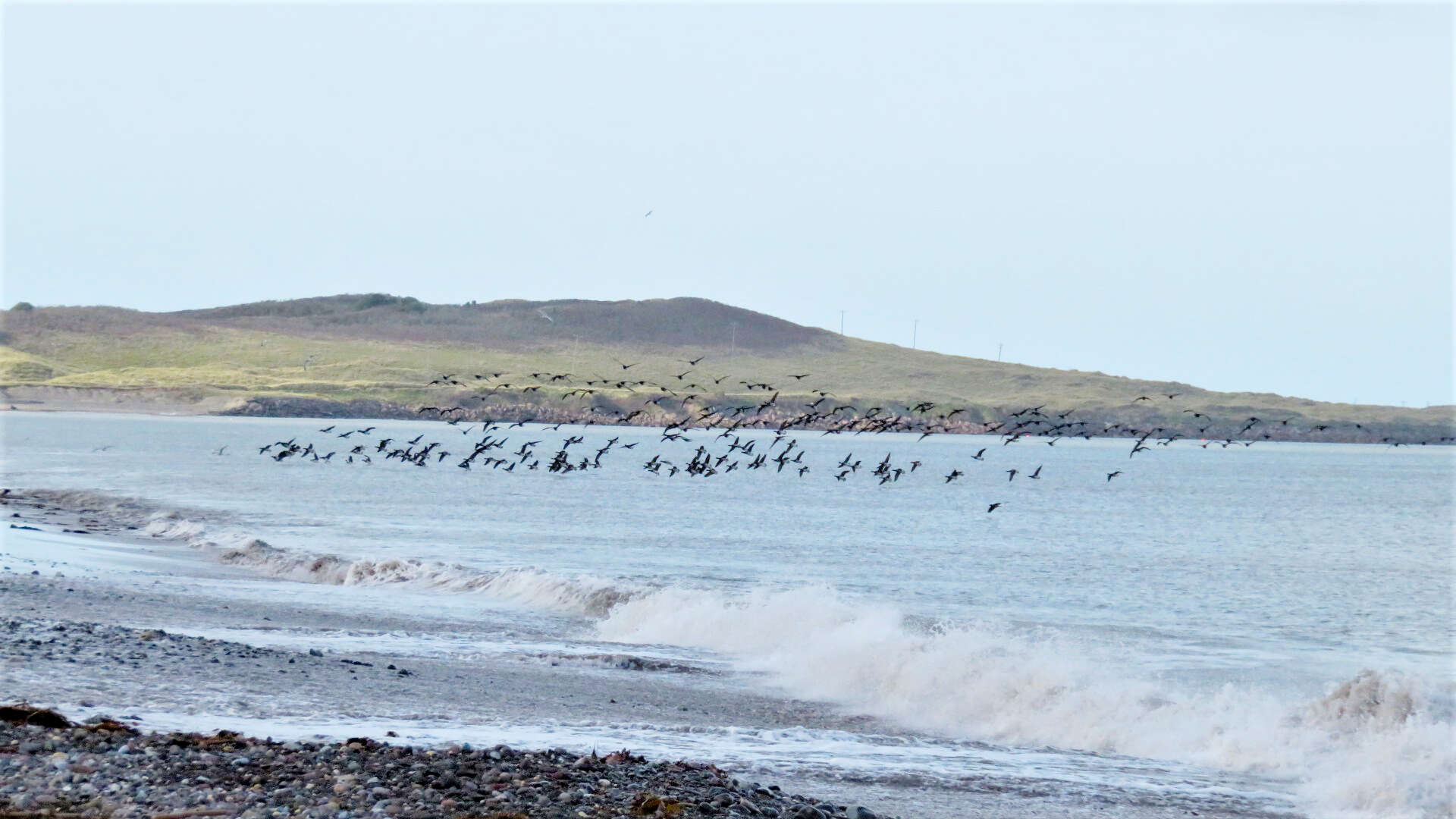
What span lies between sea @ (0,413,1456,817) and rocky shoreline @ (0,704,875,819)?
6.02 ft

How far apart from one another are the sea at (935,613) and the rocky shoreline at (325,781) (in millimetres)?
1836

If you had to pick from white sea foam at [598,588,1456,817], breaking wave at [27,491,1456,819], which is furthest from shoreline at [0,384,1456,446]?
white sea foam at [598,588,1456,817]

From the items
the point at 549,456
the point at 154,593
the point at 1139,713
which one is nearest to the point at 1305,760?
the point at 1139,713

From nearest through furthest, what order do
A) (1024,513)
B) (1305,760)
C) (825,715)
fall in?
1. (1305,760)
2. (825,715)
3. (1024,513)

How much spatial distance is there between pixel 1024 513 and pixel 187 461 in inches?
1856

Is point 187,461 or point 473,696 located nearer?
point 473,696

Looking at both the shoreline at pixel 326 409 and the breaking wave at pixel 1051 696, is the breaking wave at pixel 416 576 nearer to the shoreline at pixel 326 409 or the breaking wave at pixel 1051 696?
the breaking wave at pixel 1051 696

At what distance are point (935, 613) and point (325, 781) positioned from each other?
20296mm

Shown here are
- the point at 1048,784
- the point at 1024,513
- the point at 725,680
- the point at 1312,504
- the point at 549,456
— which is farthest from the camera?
the point at 549,456

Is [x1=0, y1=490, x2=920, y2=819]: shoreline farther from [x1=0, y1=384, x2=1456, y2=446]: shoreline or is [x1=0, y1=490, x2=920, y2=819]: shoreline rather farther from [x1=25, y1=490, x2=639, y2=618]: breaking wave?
[x1=0, y1=384, x2=1456, y2=446]: shoreline

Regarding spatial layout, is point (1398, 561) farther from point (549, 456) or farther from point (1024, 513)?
point (549, 456)

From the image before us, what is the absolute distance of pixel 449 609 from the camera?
25141mm

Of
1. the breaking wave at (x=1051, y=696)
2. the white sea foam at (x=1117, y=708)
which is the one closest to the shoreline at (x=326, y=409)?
the breaking wave at (x=1051, y=696)

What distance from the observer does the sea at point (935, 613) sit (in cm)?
1442
